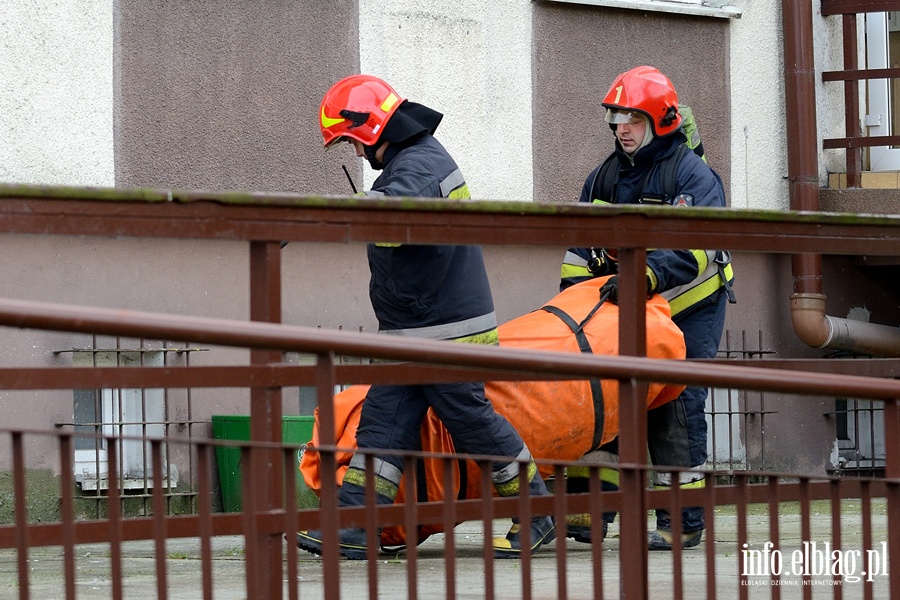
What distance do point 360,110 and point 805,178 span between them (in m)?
4.83

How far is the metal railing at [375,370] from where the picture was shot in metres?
2.58

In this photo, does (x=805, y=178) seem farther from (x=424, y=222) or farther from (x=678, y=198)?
(x=424, y=222)

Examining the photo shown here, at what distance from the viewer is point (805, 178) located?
923 cm

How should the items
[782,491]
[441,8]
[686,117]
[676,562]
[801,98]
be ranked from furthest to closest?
[801,98] → [441,8] → [686,117] → [782,491] → [676,562]

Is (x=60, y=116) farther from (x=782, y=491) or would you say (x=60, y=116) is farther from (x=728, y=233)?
(x=782, y=491)

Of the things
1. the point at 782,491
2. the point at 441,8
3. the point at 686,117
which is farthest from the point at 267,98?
the point at 782,491

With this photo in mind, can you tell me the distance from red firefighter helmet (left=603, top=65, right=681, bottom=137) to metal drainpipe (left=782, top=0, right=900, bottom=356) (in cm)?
375

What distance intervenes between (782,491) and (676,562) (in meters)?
0.52

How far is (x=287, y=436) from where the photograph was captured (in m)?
7.19

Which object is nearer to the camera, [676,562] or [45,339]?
[676,562]

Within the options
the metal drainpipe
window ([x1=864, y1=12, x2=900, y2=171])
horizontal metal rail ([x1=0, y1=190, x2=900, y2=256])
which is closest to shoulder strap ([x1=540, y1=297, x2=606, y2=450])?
horizontal metal rail ([x1=0, y1=190, x2=900, y2=256])

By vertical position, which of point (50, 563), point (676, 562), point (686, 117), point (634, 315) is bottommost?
point (50, 563)

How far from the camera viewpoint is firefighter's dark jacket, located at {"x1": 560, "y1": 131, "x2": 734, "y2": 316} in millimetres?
5441

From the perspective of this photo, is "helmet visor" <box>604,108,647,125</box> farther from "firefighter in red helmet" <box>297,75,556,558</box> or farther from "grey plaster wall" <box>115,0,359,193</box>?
"grey plaster wall" <box>115,0,359,193</box>
